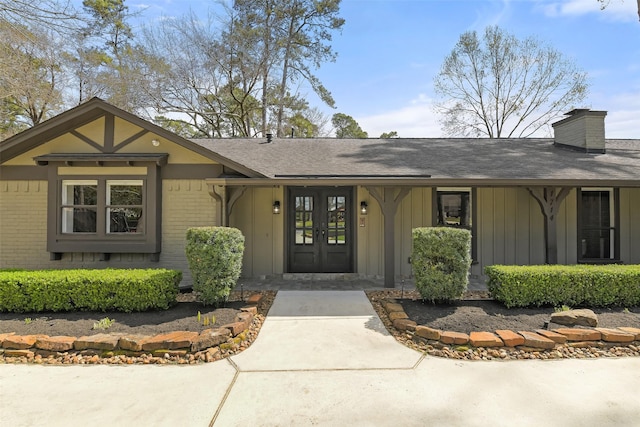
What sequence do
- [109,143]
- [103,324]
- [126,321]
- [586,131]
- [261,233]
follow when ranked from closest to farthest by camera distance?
1. [103,324]
2. [126,321]
3. [109,143]
4. [261,233]
5. [586,131]

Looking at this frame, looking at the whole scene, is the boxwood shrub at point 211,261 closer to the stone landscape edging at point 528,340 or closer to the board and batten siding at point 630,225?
the stone landscape edging at point 528,340

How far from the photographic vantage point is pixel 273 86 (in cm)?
1784

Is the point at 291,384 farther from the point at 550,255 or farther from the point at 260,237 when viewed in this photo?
the point at 550,255

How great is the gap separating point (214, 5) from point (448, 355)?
18.2 m

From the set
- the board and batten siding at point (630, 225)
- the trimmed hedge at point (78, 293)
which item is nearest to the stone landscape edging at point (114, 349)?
the trimmed hedge at point (78, 293)

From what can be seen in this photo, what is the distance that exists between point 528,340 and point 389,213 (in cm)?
316

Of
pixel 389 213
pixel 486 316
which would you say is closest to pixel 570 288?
pixel 486 316

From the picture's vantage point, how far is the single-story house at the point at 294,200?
6.25 meters

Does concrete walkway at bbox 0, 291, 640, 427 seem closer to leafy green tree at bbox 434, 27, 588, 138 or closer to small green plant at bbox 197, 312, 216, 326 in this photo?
small green plant at bbox 197, 312, 216, 326

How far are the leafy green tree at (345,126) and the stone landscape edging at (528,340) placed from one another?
82.1 ft

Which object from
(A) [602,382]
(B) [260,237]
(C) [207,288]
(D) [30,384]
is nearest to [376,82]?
(B) [260,237]

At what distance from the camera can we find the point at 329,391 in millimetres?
2896

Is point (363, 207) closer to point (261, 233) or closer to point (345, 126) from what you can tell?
point (261, 233)

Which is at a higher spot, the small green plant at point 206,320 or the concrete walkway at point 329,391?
the small green plant at point 206,320
